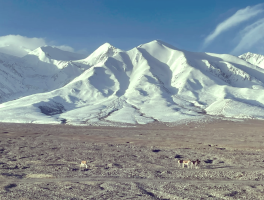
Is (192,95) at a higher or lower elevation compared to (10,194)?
higher

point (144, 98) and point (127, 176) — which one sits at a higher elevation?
point (144, 98)

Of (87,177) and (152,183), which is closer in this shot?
(152,183)

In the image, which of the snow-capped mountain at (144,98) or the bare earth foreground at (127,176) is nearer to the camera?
the bare earth foreground at (127,176)

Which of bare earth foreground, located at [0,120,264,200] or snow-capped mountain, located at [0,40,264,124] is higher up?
snow-capped mountain, located at [0,40,264,124]

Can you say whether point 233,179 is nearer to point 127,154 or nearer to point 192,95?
point 127,154

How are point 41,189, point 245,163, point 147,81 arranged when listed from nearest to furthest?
point 41,189, point 245,163, point 147,81

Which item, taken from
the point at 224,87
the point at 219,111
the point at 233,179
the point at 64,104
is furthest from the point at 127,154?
the point at 224,87

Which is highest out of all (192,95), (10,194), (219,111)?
(192,95)

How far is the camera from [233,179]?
2281cm

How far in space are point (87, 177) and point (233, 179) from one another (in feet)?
38.8

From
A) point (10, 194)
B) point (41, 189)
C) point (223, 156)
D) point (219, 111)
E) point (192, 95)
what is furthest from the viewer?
point (192, 95)

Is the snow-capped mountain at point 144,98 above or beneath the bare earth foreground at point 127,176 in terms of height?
above

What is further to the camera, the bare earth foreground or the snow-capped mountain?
the snow-capped mountain

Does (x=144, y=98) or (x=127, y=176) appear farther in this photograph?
(x=144, y=98)
